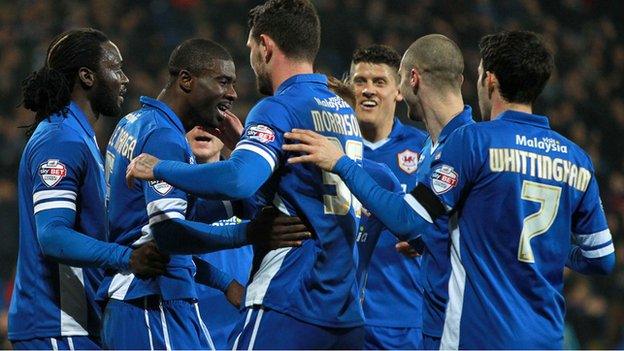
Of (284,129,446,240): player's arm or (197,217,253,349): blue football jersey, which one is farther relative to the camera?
(197,217,253,349): blue football jersey

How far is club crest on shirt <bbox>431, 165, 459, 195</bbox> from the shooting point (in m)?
3.79

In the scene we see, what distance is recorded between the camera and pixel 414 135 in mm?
6668

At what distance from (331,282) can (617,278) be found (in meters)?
7.23

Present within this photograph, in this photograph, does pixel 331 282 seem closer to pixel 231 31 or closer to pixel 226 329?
pixel 226 329

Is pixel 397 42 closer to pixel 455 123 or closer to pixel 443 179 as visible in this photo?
pixel 455 123

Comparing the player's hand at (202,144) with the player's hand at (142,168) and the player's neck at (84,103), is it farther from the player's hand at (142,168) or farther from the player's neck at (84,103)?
the player's hand at (142,168)

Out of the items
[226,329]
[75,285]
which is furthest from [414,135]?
[75,285]

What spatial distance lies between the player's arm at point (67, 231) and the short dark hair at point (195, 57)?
0.63 metres

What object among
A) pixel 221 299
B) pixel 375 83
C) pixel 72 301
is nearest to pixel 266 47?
pixel 72 301

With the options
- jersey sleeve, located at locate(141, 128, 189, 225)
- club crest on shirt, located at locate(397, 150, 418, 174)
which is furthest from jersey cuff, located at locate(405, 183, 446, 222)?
club crest on shirt, located at locate(397, 150, 418, 174)

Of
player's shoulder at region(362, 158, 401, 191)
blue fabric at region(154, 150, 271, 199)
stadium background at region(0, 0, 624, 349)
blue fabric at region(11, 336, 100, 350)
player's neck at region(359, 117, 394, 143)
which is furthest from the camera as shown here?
stadium background at region(0, 0, 624, 349)

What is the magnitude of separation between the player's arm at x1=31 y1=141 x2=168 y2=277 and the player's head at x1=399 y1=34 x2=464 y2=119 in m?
1.77

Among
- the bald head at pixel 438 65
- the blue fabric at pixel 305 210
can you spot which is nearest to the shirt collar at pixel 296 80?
the blue fabric at pixel 305 210

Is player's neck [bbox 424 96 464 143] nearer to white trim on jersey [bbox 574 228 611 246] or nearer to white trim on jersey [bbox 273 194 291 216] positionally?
white trim on jersey [bbox 574 228 611 246]
